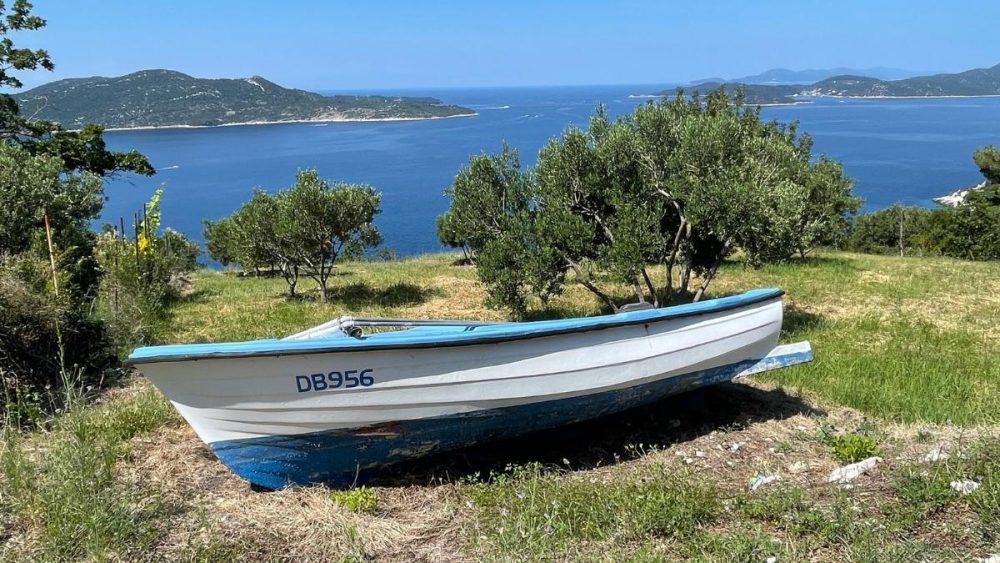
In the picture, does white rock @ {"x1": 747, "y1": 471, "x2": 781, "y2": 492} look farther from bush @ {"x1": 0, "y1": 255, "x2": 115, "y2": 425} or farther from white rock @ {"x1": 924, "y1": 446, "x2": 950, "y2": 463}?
bush @ {"x1": 0, "y1": 255, "x2": 115, "y2": 425}

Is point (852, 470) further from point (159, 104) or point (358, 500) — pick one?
point (159, 104)

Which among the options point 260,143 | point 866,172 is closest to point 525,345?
point 866,172

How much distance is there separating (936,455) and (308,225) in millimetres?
11178

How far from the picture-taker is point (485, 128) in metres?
153

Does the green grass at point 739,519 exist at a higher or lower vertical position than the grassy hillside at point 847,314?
higher

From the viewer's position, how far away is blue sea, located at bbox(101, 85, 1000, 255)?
74.2 metres

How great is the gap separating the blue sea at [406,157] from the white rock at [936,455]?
116 ft

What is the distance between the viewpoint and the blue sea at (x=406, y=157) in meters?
74.2

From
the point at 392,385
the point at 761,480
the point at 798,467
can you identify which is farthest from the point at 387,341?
the point at 798,467

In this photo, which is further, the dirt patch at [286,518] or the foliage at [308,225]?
the foliage at [308,225]

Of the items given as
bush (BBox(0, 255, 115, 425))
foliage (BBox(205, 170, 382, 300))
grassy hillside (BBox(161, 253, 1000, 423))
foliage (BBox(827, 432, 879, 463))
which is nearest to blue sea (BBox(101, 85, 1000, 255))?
grassy hillside (BBox(161, 253, 1000, 423))

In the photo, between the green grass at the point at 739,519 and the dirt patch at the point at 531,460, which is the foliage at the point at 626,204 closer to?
the dirt patch at the point at 531,460

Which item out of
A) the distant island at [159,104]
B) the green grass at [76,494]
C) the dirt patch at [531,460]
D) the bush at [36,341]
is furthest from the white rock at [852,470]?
the distant island at [159,104]

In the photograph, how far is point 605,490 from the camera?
4984 millimetres
